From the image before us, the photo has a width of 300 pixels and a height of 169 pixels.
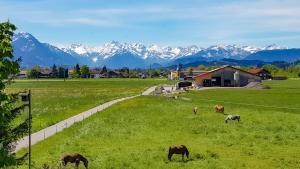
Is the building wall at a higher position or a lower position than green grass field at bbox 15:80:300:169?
higher

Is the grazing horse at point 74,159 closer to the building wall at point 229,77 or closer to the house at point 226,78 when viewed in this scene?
the house at point 226,78

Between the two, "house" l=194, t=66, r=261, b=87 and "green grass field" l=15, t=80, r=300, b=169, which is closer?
"green grass field" l=15, t=80, r=300, b=169

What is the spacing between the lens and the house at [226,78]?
6841 inches

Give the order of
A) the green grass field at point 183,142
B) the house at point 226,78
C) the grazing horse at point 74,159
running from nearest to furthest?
the grazing horse at point 74,159 < the green grass field at point 183,142 < the house at point 226,78

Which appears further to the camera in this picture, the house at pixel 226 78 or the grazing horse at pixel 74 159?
the house at pixel 226 78

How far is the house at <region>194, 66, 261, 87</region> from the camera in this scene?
174 metres

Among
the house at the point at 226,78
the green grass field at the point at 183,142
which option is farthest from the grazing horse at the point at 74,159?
the house at the point at 226,78

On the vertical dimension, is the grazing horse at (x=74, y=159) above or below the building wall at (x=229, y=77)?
below

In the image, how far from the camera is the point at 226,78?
6919 inches

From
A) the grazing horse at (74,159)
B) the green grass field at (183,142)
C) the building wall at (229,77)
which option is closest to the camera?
the grazing horse at (74,159)

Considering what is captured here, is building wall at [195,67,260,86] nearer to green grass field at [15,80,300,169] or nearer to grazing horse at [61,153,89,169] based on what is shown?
green grass field at [15,80,300,169]

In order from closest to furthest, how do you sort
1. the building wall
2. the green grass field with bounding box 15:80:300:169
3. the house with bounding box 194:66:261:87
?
the green grass field with bounding box 15:80:300:169 < the house with bounding box 194:66:261:87 < the building wall

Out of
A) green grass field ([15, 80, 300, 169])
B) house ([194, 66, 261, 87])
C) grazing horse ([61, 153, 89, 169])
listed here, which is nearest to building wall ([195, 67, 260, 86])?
house ([194, 66, 261, 87])

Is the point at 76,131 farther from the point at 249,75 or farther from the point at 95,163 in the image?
the point at 249,75
